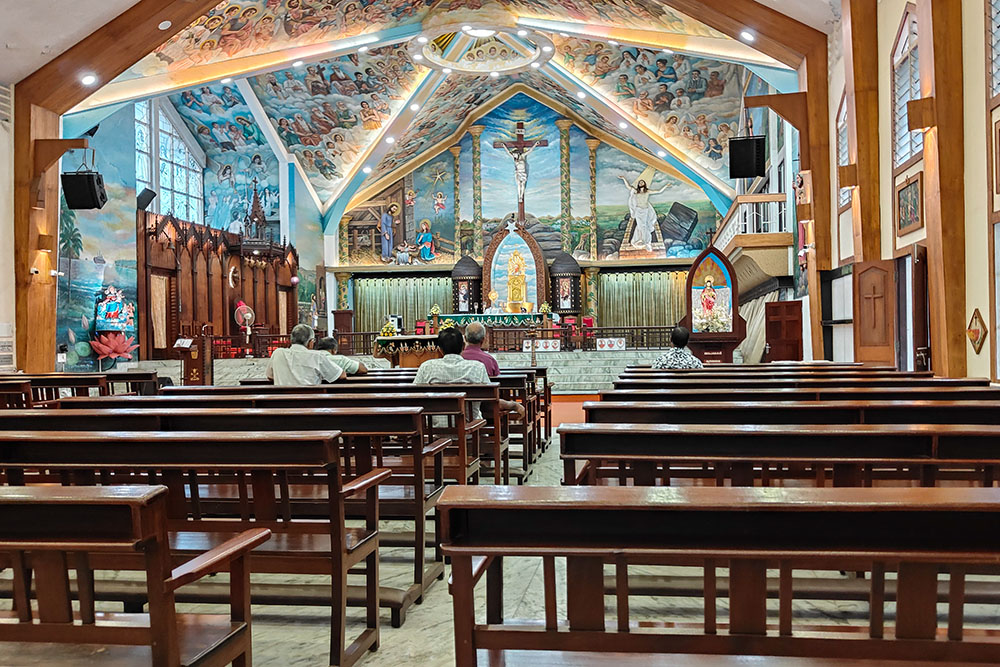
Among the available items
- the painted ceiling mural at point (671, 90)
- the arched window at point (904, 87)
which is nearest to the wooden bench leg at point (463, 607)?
the arched window at point (904, 87)

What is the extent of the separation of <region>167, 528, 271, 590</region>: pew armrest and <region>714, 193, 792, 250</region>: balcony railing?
40.4 feet

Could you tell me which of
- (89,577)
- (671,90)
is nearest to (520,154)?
(671,90)

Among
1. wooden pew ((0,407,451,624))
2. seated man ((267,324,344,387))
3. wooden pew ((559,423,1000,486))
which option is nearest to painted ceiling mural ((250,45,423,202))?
seated man ((267,324,344,387))

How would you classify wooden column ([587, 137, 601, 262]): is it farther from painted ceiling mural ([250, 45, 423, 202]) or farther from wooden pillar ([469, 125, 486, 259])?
painted ceiling mural ([250, 45, 423, 202])

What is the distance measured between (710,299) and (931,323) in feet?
15.4

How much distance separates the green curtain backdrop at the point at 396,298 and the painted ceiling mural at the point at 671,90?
24.5 ft

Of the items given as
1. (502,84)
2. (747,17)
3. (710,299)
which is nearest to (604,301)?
(502,84)

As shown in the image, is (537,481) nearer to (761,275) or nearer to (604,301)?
(761,275)

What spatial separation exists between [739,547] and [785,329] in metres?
12.6

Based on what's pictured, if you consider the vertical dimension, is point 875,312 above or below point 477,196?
below

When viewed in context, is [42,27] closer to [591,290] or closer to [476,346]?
[476,346]

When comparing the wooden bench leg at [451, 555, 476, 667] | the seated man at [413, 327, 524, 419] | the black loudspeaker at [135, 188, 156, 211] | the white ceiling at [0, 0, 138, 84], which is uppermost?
the white ceiling at [0, 0, 138, 84]

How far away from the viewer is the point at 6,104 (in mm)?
10828

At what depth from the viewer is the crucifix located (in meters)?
23.1
